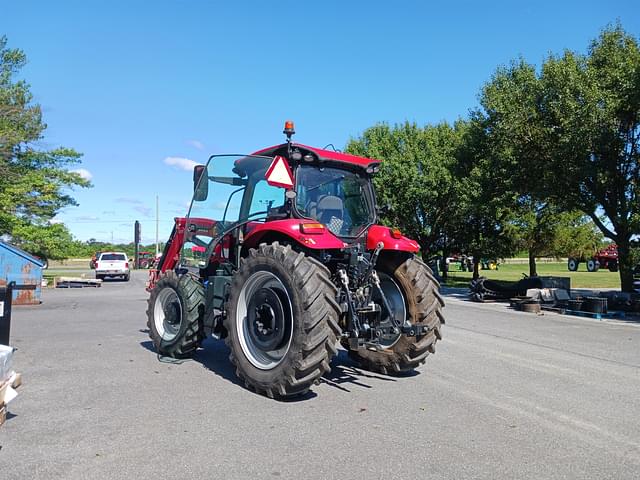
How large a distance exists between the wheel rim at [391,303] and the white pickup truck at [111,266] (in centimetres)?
2693

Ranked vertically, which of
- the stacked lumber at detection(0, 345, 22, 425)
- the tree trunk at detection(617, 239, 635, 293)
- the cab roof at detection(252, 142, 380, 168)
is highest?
the cab roof at detection(252, 142, 380, 168)

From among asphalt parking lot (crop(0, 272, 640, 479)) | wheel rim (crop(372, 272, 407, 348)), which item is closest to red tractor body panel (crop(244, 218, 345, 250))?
wheel rim (crop(372, 272, 407, 348))

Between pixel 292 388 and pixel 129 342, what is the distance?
4.60 metres

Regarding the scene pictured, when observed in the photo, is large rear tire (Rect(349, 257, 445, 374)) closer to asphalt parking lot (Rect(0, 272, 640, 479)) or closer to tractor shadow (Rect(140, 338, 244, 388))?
asphalt parking lot (Rect(0, 272, 640, 479))

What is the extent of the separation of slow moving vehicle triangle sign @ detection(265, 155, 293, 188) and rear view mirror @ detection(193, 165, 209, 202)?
1.57 m

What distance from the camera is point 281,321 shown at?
5.42m

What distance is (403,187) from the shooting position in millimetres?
26766

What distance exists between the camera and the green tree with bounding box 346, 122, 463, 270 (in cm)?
2656

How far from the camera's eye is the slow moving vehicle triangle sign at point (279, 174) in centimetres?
577

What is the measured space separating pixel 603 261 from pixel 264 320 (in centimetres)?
4440

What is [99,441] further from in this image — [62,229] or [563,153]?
[62,229]

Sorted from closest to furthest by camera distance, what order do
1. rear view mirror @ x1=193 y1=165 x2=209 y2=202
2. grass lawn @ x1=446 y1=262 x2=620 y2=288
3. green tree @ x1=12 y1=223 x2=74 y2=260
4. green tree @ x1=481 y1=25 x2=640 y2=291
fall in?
rear view mirror @ x1=193 y1=165 x2=209 y2=202 → green tree @ x1=481 y1=25 x2=640 y2=291 → green tree @ x1=12 y1=223 x2=74 y2=260 → grass lawn @ x1=446 y1=262 x2=620 y2=288

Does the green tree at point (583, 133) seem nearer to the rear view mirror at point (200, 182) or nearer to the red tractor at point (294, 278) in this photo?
the red tractor at point (294, 278)

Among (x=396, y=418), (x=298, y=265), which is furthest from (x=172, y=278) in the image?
(x=396, y=418)
